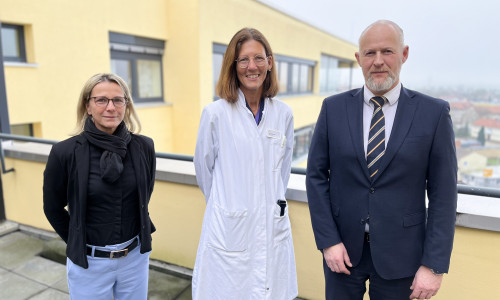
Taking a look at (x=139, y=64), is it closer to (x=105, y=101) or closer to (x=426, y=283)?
(x=105, y=101)

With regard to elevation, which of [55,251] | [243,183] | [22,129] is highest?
[243,183]

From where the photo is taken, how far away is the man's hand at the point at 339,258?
5.00 feet

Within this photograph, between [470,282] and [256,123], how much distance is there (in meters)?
1.64

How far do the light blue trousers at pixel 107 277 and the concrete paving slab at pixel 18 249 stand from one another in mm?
2051

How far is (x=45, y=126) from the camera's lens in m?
7.04

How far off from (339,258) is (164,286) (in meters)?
1.89

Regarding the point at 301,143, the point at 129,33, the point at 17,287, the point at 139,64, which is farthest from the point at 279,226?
the point at 301,143

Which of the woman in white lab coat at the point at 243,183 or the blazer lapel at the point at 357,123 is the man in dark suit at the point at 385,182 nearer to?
the blazer lapel at the point at 357,123

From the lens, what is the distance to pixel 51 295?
2777 mm

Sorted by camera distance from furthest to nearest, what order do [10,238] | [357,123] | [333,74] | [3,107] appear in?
[333,74] → [3,107] → [10,238] → [357,123]

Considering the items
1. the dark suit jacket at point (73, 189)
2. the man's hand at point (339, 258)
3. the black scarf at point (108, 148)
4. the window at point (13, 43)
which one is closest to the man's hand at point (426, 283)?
the man's hand at point (339, 258)

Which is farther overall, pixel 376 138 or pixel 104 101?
pixel 104 101

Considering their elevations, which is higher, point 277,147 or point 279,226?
point 277,147

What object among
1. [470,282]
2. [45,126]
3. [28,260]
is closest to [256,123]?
[470,282]
